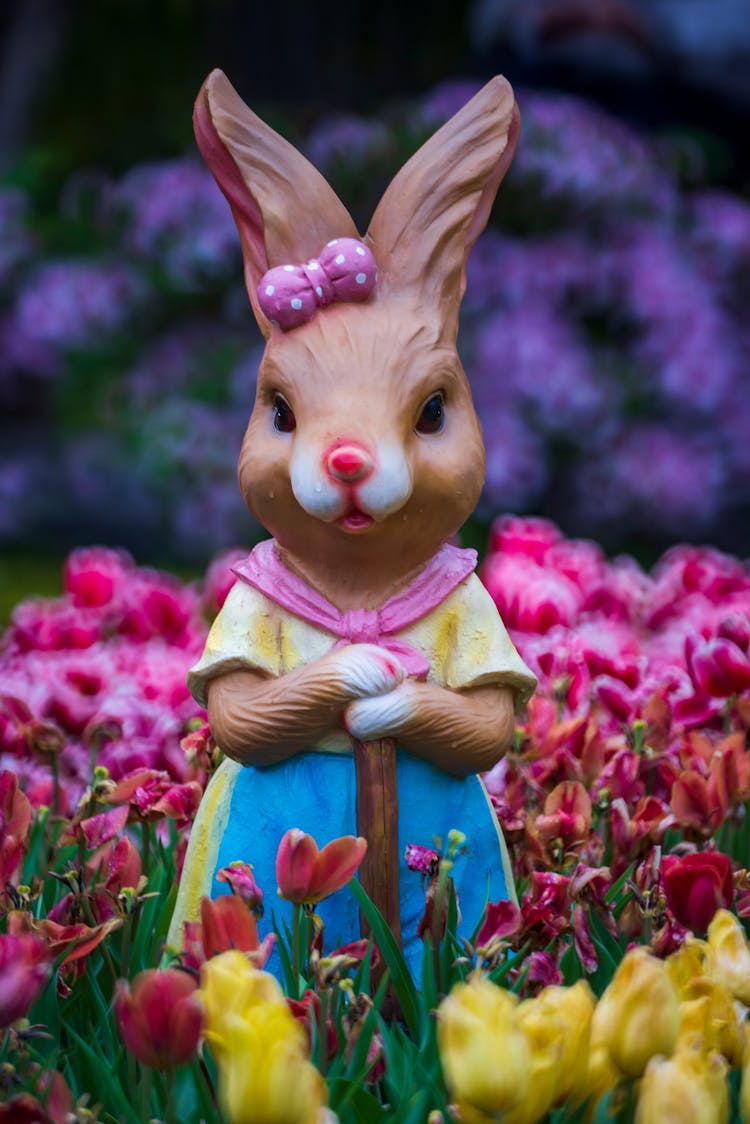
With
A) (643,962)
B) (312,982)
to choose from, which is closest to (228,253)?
(312,982)

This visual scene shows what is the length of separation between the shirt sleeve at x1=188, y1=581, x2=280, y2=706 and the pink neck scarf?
0.07 ft

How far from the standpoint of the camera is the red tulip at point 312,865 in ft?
4.71

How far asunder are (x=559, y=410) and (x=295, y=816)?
3.70 metres

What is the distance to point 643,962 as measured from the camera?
3.93 feet

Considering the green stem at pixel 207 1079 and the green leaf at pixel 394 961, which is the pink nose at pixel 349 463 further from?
the green stem at pixel 207 1079

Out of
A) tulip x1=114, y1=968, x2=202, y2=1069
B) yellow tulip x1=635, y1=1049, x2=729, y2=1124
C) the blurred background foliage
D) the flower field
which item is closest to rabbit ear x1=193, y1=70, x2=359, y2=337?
the flower field

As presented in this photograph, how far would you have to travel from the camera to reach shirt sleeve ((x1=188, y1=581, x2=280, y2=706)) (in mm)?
1774

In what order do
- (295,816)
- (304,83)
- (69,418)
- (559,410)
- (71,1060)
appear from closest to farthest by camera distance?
(71,1060), (295,816), (559,410), (69,418), (304,83)

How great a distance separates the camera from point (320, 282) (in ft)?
5.80

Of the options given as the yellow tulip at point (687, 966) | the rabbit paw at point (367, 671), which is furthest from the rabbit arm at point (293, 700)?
the yellow tulip at point (687, 966)

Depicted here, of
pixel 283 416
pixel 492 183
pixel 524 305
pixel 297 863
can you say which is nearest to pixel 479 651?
pixel 283 416

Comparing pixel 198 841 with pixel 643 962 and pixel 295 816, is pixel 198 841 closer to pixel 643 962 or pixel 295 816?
pixel 295 816

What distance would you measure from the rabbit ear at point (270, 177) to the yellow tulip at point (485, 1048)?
0.93 meters

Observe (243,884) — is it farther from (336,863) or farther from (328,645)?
(328,645)
